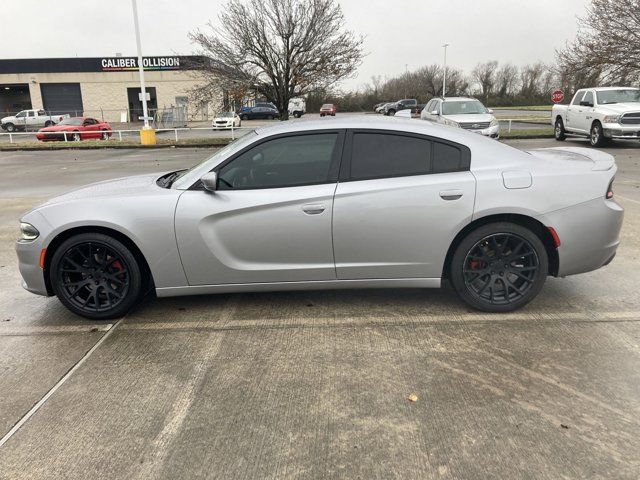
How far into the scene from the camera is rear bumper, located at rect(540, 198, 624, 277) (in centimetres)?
384

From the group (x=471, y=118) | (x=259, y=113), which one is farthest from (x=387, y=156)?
(x=259, y=113)

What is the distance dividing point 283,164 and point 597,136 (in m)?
15.8

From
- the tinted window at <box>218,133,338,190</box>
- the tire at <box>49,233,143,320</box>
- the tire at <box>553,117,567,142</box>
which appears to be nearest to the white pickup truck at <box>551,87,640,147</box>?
the tire at <box>553,117,567,142</box>

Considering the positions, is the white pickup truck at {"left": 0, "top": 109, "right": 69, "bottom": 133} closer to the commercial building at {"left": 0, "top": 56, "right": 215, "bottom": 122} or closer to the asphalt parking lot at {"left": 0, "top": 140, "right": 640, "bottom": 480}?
the commercial building at {"left": 0, "top": 56, "right": 215, "bottom": 122}

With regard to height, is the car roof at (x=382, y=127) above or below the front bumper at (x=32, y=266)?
above

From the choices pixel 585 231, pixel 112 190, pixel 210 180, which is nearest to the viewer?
pixel 210 180

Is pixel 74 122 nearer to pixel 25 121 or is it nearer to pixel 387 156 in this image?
pixel 25 121

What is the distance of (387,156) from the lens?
12.9ft

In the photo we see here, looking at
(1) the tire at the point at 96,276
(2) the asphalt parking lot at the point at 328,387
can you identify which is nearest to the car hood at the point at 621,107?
(2) the asphalt parking lot at the point at 328,387

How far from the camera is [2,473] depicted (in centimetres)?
243

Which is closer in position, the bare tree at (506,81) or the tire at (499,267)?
the tire at (499,267)

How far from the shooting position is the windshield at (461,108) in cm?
1727

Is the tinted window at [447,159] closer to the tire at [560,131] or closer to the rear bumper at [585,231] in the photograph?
the rear bumper at [585,231]

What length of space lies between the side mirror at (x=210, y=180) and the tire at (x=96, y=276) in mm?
809
